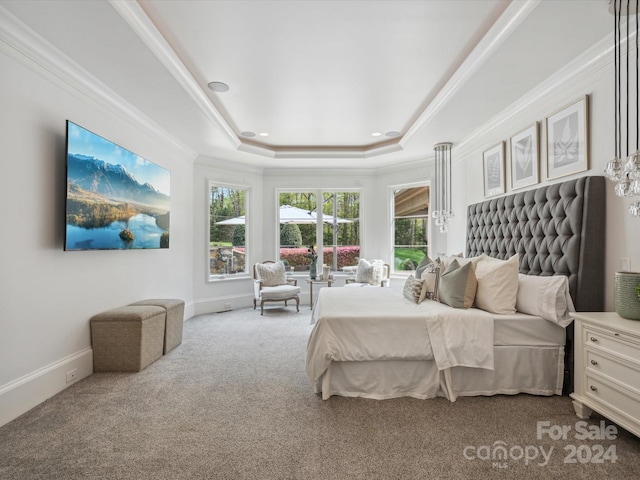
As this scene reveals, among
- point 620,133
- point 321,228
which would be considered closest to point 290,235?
point 321,228

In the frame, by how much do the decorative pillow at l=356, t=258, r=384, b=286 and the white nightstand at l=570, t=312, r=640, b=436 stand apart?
11.9ft

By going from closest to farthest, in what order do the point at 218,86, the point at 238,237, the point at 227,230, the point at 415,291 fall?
the point at 415,291 < the point at 218,86 < the point at 227,230 < the point at 238,237

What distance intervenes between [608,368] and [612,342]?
0.17 metres

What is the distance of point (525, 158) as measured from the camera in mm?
3443

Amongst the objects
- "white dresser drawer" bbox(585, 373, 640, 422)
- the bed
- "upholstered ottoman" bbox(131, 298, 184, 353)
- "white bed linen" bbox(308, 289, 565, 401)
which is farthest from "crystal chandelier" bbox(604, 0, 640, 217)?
"upholstered ottoman" bbox(131, 298, 184, 353)

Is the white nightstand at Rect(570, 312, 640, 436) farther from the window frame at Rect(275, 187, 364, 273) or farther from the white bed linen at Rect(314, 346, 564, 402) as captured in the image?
the window frame at Rect(275, 187, 364, 273)

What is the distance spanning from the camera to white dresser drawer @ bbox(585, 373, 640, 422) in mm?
1873

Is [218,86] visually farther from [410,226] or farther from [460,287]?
[410,226]

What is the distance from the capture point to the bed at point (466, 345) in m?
2.55

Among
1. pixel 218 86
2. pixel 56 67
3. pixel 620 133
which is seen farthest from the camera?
pixel 218 86

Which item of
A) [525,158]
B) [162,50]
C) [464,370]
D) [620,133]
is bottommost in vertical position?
[464,370]

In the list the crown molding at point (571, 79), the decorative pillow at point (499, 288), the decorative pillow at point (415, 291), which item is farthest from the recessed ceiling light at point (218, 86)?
the decorative pillow at point (499, 288)

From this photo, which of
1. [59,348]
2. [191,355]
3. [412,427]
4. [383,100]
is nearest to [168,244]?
[191,355]

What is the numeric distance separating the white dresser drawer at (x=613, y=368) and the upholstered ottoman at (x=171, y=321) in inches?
147
